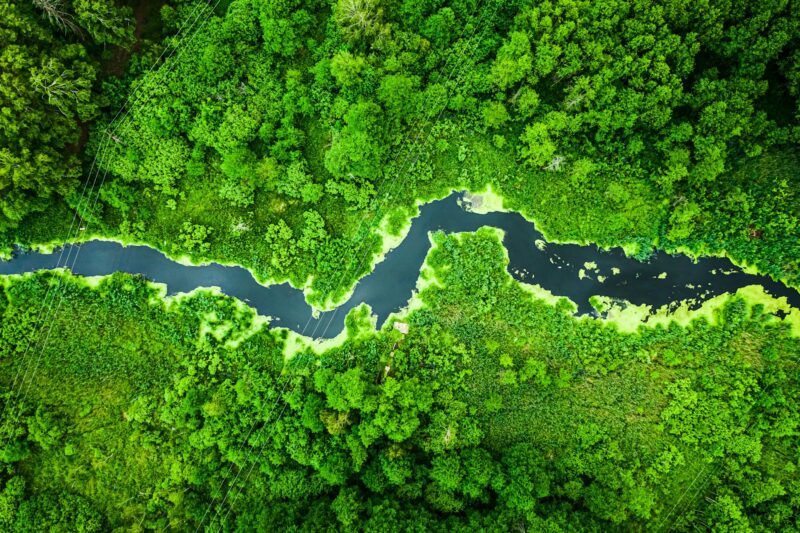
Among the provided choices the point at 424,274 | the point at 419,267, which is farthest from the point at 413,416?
the point at 419,267

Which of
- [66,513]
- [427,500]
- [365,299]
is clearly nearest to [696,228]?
[365,299]

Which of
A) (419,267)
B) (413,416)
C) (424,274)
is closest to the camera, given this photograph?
(413,416)

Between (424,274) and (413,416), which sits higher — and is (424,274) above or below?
above

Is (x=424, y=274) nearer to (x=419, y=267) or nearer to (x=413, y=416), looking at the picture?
(x=419, y=267)

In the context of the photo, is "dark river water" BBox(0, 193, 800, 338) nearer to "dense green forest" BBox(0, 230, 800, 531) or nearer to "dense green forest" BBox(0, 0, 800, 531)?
"dense green forest" BBox(0, 0, 800, 531)

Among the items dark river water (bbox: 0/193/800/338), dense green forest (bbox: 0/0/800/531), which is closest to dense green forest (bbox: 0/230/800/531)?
dense green forest (bbox: 0/0/800/531)

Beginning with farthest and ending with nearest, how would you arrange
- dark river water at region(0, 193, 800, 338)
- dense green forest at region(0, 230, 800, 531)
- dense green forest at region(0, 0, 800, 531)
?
dark river water at region(0, 193, 800, 338), dense green forest at region(0, 230, 800, 531), dense green forest at region(0, 0, 800, 531)
